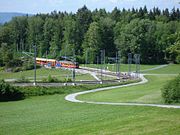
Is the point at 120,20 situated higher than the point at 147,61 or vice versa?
the point at 120,20

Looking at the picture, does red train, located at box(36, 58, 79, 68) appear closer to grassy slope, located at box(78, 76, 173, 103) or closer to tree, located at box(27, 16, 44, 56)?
tree, located at box(27, 16, 44, 56)

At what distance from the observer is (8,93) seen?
56.3 meters

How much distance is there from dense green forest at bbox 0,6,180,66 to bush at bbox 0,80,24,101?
68.4 meters

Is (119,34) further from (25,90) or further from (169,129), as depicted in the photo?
(169,129)

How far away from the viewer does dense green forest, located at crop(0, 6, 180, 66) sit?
141 m

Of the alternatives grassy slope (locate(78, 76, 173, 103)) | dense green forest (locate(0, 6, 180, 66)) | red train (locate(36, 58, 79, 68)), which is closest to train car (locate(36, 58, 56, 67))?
red train (locate(36, 58, 79, 68))

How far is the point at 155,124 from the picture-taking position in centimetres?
2030

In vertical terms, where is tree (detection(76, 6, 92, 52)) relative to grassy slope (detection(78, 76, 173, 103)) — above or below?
above

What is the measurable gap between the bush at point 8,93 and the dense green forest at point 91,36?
224 feet

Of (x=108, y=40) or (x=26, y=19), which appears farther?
(x=26, y=19)

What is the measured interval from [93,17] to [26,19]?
104ft

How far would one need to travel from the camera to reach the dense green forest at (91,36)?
462 feet

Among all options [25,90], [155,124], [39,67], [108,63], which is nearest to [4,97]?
[25,90]

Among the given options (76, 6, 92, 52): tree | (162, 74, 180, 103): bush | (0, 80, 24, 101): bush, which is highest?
(76, 6, 92, 52): tree
